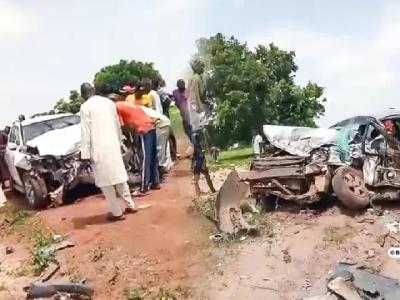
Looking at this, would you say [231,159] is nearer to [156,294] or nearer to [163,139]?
[163,139]

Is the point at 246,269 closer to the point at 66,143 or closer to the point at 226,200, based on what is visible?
the point at 226,200

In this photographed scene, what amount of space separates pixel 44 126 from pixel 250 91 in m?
8.33

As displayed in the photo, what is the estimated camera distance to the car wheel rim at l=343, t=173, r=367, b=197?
9820 mm

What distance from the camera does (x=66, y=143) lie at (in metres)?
12.5

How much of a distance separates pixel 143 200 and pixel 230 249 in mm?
2826

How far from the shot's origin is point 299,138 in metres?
Answer: 10.9

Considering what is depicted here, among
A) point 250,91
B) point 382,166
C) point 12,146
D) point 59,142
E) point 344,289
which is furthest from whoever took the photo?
point 250,91

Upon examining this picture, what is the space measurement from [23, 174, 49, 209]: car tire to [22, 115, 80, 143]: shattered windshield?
1303mm

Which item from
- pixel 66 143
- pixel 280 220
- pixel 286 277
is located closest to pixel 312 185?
pixel 280 220

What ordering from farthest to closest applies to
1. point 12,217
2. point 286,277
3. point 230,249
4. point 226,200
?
point 12,217
point 226,200
point 230,249
point 286,277

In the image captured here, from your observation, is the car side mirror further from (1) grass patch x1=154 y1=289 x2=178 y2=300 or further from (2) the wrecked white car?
(1) grass patch x1=154 y1=289 x2=178 y2=300

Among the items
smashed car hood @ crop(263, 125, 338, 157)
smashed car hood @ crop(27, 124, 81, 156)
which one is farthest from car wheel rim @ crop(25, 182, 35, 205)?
smashed car hood @ crop(263, 125, 338, 157)

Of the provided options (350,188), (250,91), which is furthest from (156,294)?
(250,91)

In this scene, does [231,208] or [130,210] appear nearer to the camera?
[231,208]
